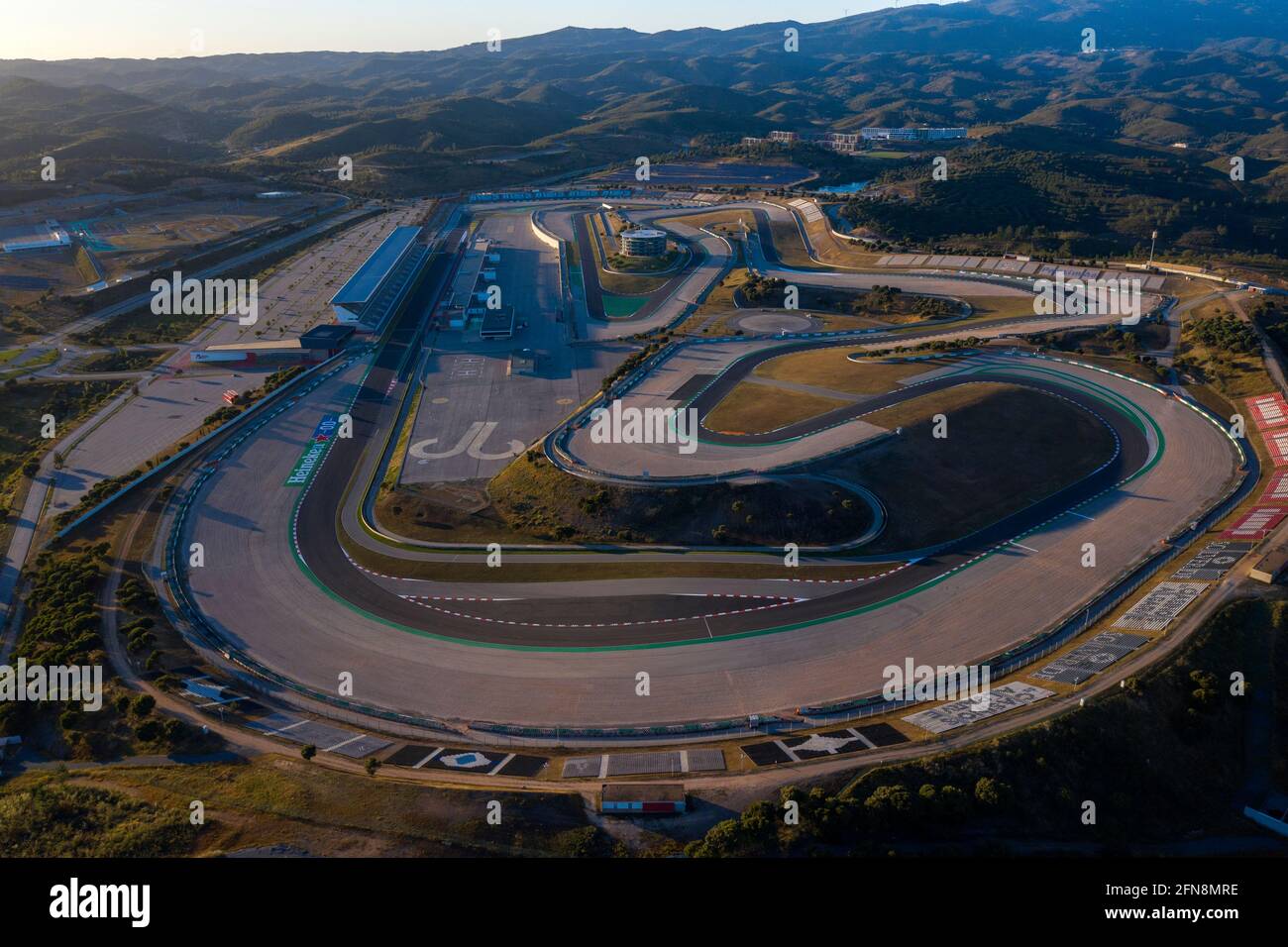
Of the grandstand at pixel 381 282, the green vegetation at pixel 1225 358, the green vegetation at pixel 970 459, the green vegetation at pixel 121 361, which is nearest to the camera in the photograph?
the green vegetation at pixel 970 459

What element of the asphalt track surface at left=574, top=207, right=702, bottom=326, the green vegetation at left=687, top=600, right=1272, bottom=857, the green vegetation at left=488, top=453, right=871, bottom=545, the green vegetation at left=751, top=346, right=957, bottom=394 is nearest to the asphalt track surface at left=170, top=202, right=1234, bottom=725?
the green vegetation at left=488, top=453, right=871, bottom=545

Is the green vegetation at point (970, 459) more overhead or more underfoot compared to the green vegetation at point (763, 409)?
more underfoot

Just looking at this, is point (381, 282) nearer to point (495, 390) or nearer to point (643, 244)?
point (495, 390)

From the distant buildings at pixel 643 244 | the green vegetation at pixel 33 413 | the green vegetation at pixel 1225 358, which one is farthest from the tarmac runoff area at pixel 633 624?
the distant buildings at pixel 643 244

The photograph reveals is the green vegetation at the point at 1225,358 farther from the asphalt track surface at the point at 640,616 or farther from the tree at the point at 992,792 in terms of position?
the tree at the point at 992,792

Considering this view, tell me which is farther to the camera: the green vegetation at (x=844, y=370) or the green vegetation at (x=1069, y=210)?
the green vegetation at (x=1069, y=210)
